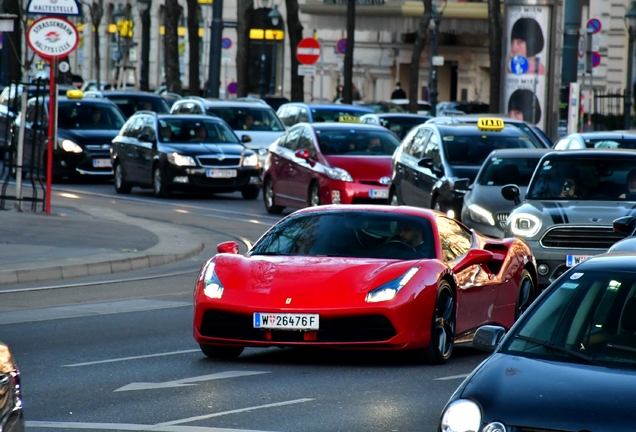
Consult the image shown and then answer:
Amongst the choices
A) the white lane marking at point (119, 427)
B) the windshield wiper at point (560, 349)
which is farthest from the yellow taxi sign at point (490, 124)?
the windshield wiper at point (560, 349)

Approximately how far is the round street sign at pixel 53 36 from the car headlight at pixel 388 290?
12.0 meters

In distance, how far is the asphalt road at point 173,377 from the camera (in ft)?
28.8

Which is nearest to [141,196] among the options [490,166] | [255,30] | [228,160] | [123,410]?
[228,160]

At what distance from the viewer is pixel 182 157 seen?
96.9 feet

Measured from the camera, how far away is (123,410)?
29.7 ft

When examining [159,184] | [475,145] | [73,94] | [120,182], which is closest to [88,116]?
[73,94]

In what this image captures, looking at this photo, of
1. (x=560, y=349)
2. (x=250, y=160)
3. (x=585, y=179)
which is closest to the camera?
(x=560, y=349)

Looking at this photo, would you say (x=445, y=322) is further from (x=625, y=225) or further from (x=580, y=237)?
A: (x=580, y=237)

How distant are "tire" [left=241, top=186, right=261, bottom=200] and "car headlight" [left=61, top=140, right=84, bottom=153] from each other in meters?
4.27

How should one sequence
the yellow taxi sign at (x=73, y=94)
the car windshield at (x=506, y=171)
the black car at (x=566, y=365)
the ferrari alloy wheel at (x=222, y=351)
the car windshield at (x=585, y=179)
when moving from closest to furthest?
the black car at (x=566, y=365)
the ferrari alloy wheel at (x=222, y=351)
the car windshield at (x=585, y=179)
the car windshield at (x=506, y=171)
the yellow taxi sign at (x=73, y=94)

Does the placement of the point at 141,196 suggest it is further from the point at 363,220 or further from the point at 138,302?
the point at 363,220

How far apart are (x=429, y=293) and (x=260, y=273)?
118 cm

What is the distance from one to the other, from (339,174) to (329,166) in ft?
1.06

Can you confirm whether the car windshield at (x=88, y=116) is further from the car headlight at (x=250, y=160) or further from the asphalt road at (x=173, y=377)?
the asphalt road at (x=173, y=377)
